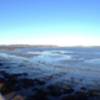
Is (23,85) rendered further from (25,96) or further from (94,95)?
(94,95)

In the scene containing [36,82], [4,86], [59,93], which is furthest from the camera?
[36,82]

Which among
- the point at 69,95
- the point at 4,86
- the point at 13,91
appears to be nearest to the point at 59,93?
the point at 69,95

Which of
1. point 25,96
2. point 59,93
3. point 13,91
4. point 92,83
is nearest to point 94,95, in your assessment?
point 59,93

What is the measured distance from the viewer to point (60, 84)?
47.9 ft

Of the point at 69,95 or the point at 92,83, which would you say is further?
the point at 92,83

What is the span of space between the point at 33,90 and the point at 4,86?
216 cm

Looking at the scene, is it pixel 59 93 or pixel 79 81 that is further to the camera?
pixel 79 81

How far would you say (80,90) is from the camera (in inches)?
512

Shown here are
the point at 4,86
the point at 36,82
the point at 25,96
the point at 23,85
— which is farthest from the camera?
the point at 36,82

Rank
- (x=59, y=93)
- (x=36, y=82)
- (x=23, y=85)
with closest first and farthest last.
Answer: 1. (x=59, y=93)
2. (x=23, y=85)
3. (x=36, y=82)

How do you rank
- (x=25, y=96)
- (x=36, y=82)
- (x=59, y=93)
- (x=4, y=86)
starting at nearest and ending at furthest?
(x=25, y=96) → (x=59, y=93) → (x=4, y=86) → (x=36, y=82)

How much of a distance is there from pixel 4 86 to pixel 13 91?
3.88 feet

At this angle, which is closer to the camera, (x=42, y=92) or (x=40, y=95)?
(x=40, y=95)

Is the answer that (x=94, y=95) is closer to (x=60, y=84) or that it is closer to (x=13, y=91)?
(x=60, y=84)
